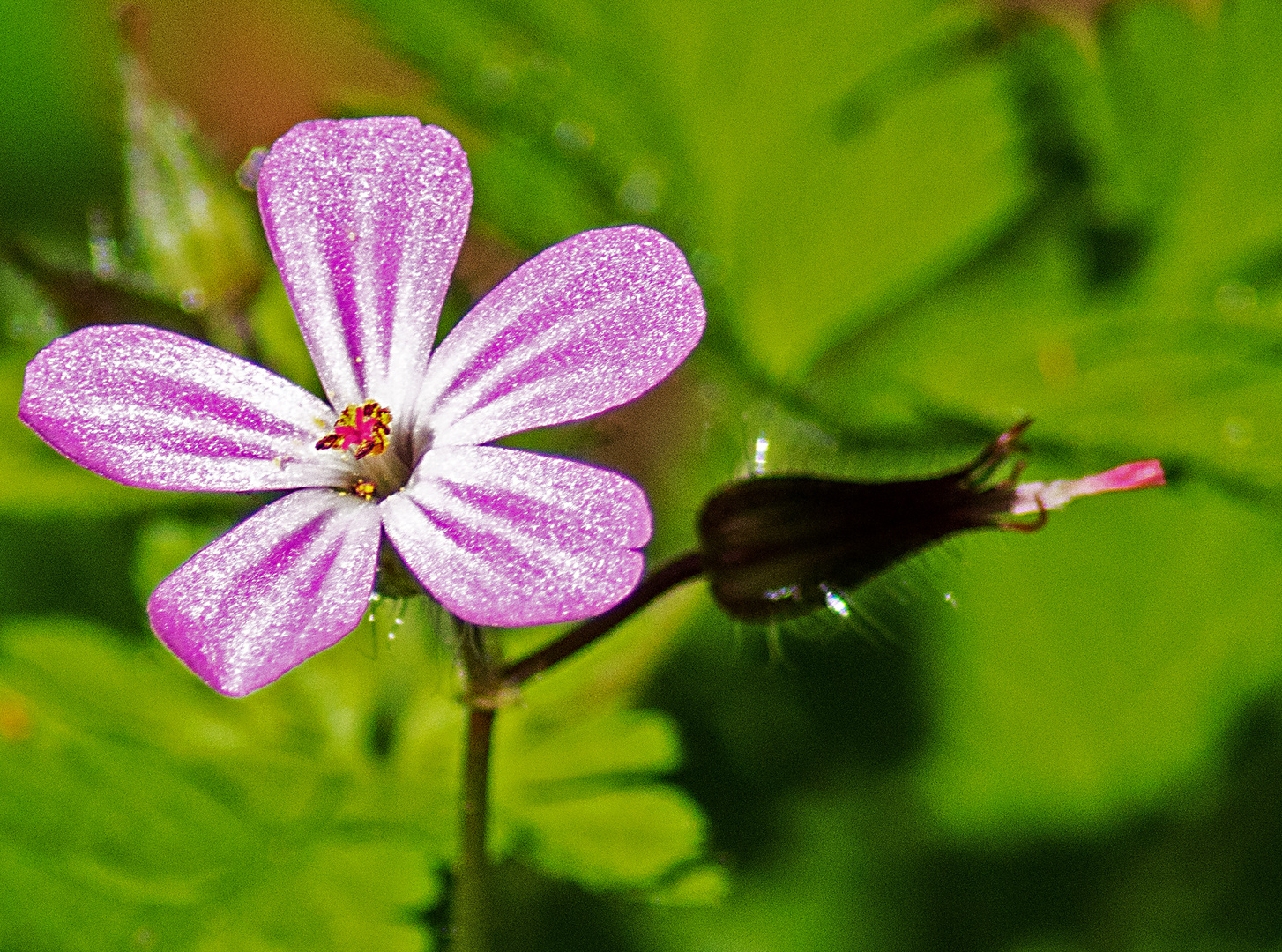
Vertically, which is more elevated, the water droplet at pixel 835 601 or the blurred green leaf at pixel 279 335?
the blurred green leaf at pixel 279 335

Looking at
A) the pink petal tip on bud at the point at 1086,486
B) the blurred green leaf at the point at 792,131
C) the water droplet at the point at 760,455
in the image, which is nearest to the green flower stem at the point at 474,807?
the water droplet at the point at 760,455

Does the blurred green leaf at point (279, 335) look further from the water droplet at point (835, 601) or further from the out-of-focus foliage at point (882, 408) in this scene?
the water droplet at point (835, 601)

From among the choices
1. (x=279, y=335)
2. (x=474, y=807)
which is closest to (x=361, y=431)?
(x=474, y=807)

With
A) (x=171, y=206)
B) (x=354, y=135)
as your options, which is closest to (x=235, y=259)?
(x=171, y=206)

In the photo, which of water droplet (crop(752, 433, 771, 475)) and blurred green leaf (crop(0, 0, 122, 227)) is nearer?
water droplet (crop(752, 433, 771, 475))

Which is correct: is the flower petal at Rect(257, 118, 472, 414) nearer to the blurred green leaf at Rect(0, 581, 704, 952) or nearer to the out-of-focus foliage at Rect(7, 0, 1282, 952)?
the blurred green leaf at Rect(0, 581, 704, 952)

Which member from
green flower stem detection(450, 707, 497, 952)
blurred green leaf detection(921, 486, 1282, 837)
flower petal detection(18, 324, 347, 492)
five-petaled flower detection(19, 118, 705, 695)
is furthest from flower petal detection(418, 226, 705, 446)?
blurred green leaf detection(921, 486, 1282, 837)
